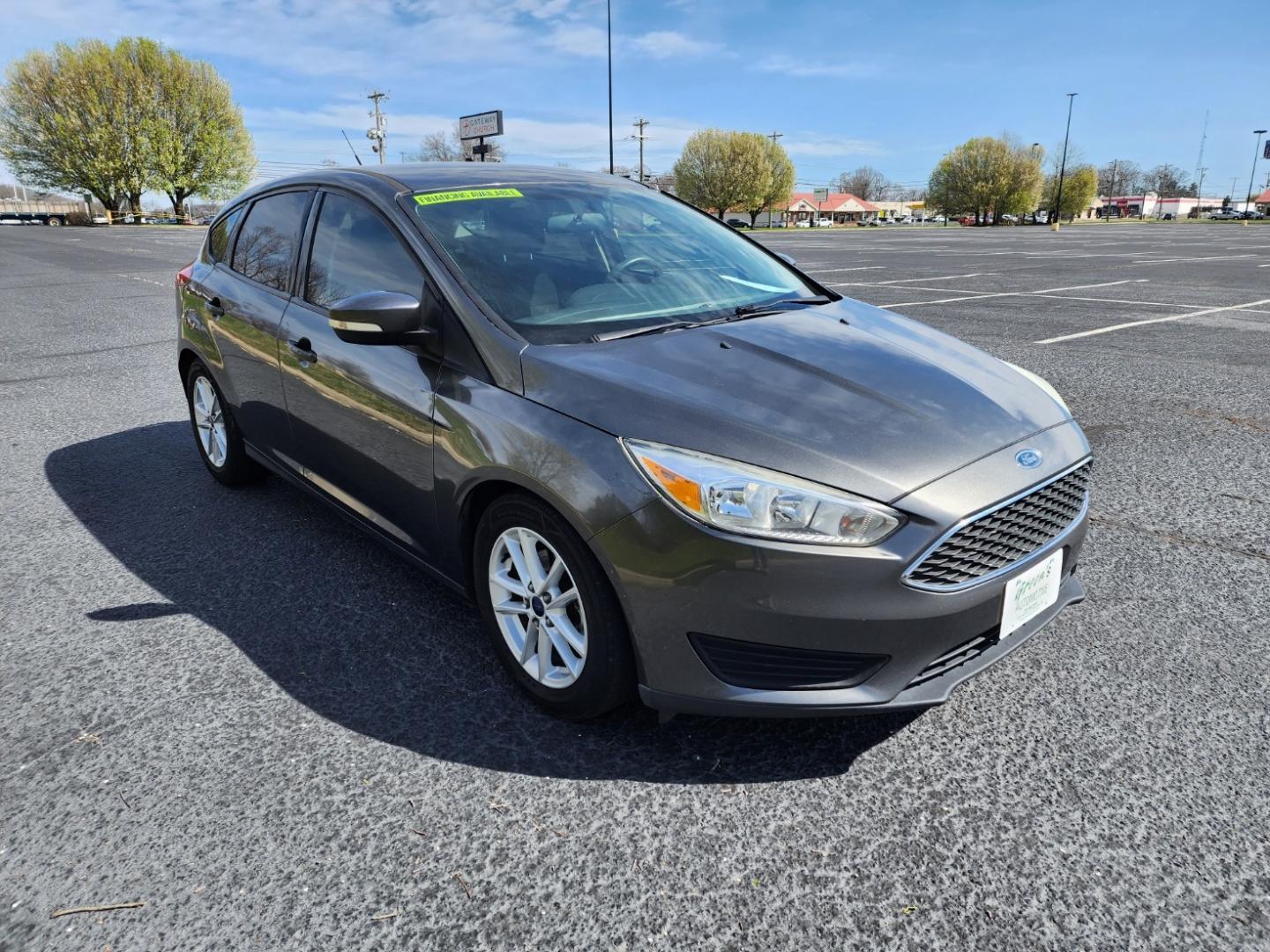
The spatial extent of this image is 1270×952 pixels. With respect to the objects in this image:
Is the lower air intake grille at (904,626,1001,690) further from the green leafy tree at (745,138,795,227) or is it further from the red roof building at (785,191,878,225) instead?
the red roof building at (785,191,878,225)

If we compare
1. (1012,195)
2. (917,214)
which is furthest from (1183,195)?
(1012,195)

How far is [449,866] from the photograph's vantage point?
1.99m

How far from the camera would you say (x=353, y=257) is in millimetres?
3211

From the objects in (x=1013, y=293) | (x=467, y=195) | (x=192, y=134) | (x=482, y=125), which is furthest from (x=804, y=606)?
(x=192, y=134)

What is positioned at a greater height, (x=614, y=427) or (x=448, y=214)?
(x=448, y=214)

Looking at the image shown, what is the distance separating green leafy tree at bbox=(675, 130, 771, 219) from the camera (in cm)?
9144

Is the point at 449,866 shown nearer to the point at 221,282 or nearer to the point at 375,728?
the point at 375,728

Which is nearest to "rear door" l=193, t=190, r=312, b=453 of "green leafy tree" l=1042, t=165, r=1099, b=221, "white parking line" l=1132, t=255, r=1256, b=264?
"white parking line" l=1132, t=255, r=1256, b=264

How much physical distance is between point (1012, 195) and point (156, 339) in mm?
106692

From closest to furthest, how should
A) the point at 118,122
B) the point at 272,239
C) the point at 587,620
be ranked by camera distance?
the point at 587,620
the point at 272,239
the point at 118,122

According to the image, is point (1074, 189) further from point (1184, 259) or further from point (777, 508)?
point (777, 508)

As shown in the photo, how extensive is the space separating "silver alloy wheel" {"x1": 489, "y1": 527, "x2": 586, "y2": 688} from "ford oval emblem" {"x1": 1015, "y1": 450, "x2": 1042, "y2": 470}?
1225 millimetres

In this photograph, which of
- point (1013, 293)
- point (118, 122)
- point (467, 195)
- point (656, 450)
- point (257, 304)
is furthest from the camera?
point (118, 122)

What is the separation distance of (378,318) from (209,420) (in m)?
2.54
